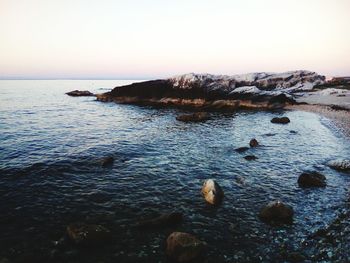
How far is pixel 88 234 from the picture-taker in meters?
11.1

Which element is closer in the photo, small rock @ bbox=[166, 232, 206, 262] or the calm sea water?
small rock @ bbox=[166, 232, 206, 262]

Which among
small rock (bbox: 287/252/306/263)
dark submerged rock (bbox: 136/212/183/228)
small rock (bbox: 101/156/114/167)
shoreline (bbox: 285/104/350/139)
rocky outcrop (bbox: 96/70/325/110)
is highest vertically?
rocky outcrop (bbox: 96/70/325/110)

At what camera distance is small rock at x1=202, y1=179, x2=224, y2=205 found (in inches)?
586

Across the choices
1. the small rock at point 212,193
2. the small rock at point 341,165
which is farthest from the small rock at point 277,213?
the small rock at point 341,165

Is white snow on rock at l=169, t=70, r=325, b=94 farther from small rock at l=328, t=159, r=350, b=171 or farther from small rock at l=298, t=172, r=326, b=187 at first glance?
small rock at l=298, t=172, r=326, b=187

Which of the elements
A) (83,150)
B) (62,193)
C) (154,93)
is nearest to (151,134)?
(83,150)

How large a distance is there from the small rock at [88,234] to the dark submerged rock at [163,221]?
1.68m

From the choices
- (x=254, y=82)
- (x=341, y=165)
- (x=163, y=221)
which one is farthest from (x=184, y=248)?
(x=254, y=82)

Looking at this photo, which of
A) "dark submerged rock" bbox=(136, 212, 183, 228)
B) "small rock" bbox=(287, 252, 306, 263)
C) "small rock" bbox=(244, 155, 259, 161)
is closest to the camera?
"small rock" bbox=(287, 252, 306, 263)

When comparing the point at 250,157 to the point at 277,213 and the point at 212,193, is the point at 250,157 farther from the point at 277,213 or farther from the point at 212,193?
the point at 277,213

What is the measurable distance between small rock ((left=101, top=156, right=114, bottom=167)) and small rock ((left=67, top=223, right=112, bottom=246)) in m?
9.69

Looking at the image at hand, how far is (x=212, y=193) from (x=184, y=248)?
5.40 m

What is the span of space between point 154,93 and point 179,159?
160ft

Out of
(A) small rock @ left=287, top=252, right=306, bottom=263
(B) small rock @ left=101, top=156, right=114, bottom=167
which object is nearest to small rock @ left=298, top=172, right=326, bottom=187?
(A) small rock @ left=287, top=252, right=306, bottom=263
